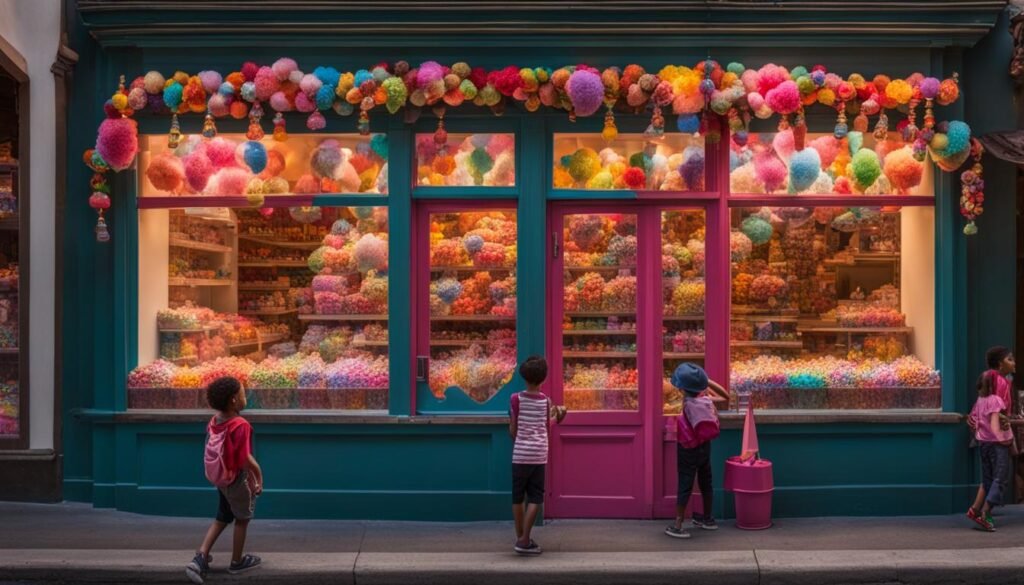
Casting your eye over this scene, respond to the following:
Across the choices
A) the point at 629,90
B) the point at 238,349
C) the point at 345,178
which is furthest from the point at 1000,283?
the point at 238,349

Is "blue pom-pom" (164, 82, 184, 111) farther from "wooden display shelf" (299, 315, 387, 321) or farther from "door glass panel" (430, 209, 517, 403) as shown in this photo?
"door glass panel" (430, 209, 517, 403)

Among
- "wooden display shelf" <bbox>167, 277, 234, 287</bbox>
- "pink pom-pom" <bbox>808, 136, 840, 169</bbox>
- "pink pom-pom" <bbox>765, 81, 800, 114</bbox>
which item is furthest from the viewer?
"wooden display shelf" <bbox>167, 277, 234, 287</bbox>

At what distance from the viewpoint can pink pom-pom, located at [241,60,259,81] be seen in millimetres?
8102

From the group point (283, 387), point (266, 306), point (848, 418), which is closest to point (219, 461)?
point (283, 387)

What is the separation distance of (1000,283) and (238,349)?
715 cm

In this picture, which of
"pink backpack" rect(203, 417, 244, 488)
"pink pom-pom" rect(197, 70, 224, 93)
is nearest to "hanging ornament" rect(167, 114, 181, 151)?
"pink pom-pom" rect(197, 70, 224, 93)

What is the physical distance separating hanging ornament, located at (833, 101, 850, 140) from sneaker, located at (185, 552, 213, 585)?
20.3ft

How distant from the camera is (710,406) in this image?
24.8 feet

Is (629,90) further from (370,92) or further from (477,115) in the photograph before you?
(370,92)

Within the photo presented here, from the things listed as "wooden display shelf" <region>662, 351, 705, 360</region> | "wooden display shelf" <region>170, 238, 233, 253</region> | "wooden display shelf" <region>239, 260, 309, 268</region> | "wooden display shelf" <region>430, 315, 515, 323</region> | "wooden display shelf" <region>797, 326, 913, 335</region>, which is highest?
"wooden display shelf" <region>170, 238, 233, 253</region>

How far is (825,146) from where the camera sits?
8422 millimetres

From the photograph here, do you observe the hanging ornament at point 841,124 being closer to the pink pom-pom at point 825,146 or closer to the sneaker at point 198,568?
the pink pom-pom at point 825,146

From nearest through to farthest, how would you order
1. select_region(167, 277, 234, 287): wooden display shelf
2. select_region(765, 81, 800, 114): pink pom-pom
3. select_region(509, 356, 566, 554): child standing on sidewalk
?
1. select_region(509, 356, 566, 554): child standing on sidewalk
2. select_region(765, 81, 800, 114): pink pom-pom
3. select_region(167, 277, 234, 287): wooden display shelf

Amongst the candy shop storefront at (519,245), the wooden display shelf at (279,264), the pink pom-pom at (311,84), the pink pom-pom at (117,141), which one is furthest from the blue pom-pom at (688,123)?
the pink pom-pom at (117,141)
